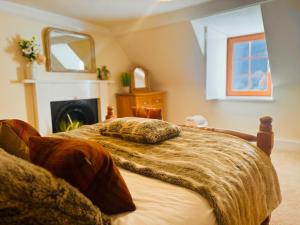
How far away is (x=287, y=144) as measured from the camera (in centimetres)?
347

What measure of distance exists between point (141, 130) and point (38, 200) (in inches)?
43.9

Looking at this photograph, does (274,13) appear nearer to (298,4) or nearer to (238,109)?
(298,4)

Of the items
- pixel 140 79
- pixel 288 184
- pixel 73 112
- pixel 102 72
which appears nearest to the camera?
pixel 288 184

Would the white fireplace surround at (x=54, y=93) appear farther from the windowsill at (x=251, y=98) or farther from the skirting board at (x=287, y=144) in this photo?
the skirting board at (x=287, y=144)

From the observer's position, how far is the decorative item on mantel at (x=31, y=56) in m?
3.04

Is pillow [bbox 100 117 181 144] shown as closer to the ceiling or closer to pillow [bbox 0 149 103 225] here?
pillow [bbox 0 149 103 225]

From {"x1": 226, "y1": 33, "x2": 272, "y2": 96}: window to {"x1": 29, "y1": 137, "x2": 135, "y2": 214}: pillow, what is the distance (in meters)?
3.62

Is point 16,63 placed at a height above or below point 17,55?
below

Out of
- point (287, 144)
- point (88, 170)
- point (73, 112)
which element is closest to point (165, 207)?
point (88, 170)

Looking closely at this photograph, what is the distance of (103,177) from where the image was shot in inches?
31.8

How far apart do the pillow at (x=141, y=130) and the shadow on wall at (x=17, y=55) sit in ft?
6.37

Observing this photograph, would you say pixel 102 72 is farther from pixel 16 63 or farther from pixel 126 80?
pixel 16 63

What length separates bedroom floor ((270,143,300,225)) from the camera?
71.3 inches

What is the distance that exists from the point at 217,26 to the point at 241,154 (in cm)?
270
